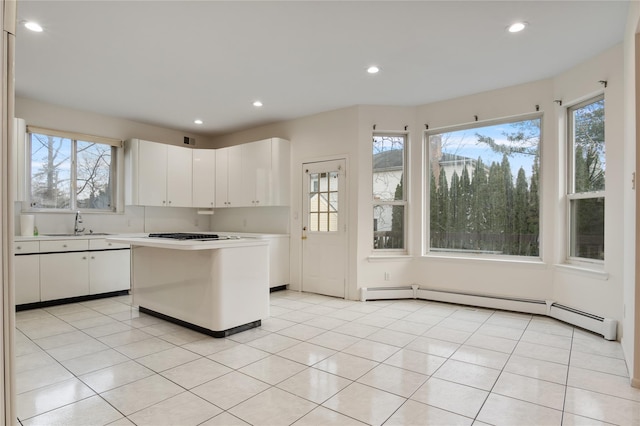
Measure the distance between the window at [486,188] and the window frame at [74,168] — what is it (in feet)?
16.0

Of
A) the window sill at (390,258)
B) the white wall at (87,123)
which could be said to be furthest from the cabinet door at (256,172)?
the window sill at (390,258)

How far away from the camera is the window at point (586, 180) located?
3531 millimetres

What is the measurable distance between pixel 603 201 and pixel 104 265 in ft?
20.2

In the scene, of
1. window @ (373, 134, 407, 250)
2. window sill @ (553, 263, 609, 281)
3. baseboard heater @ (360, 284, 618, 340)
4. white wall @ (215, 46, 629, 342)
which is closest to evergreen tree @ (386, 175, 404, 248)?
window @ (373, 134, 407, 250)

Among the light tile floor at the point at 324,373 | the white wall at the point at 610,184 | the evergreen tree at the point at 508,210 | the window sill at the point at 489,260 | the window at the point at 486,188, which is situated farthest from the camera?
the evergreen tree at the point at 508,210

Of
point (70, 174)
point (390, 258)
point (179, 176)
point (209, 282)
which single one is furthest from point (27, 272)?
point (390, 258)

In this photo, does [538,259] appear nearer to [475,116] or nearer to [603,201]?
[603,201]

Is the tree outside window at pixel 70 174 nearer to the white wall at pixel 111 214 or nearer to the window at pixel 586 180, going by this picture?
the white wall at pixel 111 214

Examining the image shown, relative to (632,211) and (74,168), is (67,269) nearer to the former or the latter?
(74,168)

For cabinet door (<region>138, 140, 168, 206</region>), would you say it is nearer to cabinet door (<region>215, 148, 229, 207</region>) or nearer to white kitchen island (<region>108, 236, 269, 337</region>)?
cabinet door (<region>215, 148, 229, 207</region>)

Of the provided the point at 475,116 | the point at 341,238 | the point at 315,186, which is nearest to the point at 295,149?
the point at 315,186

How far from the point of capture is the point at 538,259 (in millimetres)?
4160

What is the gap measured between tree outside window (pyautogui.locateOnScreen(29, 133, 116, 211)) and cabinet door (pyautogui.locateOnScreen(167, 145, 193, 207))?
2.80 feet

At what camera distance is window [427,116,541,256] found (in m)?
4.27
